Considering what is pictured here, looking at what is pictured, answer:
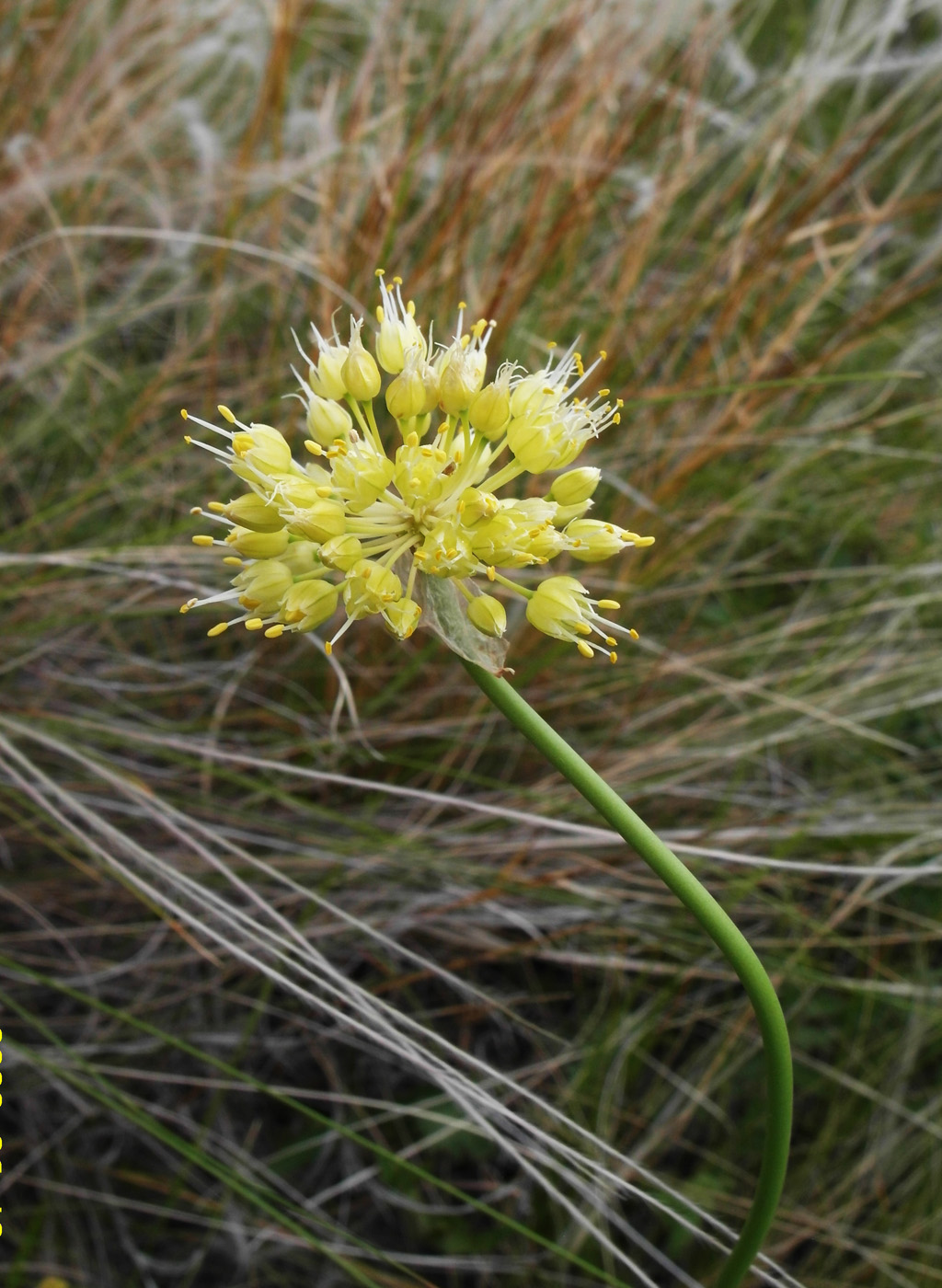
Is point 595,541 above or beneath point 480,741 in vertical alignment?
above

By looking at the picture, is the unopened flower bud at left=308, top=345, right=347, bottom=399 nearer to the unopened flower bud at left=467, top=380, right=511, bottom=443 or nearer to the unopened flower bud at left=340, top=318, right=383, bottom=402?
the unopened flower bud at left=340, top=318, right=383, bottom=402

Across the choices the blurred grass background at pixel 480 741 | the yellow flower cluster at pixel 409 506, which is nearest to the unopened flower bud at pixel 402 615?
the yellow flower cluster at pixel 409 506

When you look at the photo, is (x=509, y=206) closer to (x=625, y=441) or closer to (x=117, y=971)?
(x=625, y=441)

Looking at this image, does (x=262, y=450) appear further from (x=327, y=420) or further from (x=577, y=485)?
(x=577, y=485)

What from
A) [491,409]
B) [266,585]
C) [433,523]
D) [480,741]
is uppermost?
[491,409]

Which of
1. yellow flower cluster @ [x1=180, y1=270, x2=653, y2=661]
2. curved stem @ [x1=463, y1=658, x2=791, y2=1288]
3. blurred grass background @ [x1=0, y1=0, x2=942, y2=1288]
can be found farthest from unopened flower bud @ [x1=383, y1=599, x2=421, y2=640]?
blurred grass background @ [x1=0, y1=0, x2=942, y2=1288]

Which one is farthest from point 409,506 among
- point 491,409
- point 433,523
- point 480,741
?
point 480,741

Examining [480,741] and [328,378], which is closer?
[328,378]
